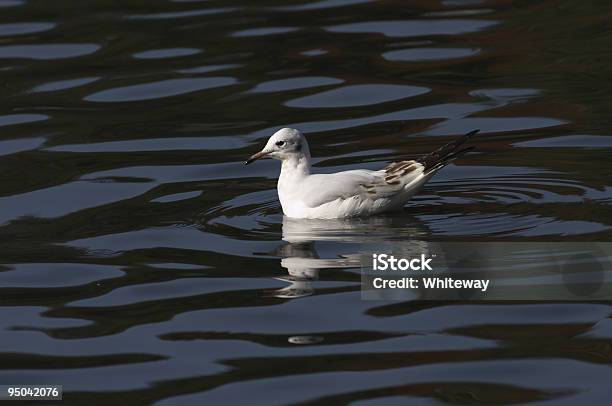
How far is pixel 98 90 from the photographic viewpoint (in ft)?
55.5

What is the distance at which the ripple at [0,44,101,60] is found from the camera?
1834 centimetres

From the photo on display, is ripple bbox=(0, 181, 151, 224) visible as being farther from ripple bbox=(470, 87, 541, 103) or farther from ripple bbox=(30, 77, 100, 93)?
ripple bbox=(470, 87, 541, 103)

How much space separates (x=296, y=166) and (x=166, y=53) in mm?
6509

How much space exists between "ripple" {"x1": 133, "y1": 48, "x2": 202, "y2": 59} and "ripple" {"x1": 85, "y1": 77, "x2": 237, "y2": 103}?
3.40ft

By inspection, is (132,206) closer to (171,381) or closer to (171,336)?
(171,336)

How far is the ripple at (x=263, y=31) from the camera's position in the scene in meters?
18.5

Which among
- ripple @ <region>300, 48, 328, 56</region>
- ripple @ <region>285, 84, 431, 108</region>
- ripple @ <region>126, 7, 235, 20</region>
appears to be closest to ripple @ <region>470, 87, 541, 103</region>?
ripple @ <region>285, 84, 431, 108</region>

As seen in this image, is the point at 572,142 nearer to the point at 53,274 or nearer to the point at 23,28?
the point at 53,274

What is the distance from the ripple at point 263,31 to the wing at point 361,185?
23.3 ft

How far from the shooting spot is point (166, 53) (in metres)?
18.2

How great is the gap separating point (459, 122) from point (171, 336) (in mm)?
6423

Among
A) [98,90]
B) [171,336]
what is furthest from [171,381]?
[98,90]

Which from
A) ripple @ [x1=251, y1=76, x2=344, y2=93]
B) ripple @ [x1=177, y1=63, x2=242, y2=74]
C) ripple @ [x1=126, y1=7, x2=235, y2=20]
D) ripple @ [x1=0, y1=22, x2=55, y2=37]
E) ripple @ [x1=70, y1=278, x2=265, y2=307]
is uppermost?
ripple @ [x1=126, y1=7, x2=235, y2=20]
